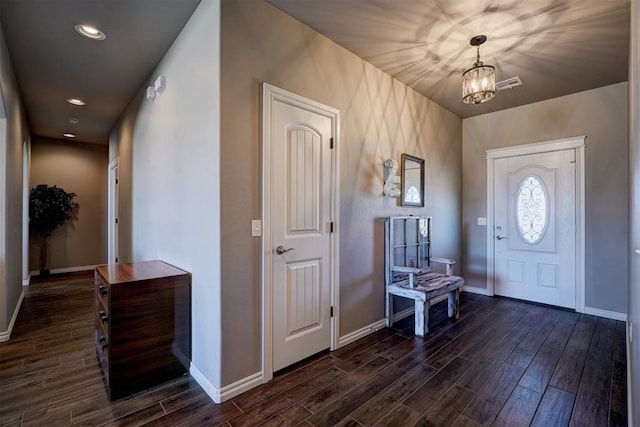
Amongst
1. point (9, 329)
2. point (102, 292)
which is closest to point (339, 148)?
point (102, 292)

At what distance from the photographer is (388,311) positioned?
10.5ft

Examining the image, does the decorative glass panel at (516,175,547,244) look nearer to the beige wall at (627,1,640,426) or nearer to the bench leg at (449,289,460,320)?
the bench leg at (449,289,460,320)

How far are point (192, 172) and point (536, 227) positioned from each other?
432cm

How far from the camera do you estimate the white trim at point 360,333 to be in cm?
276

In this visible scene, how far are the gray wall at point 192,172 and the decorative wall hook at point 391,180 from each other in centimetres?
190

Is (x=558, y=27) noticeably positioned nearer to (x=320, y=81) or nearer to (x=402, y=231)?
(x=320, y=81)

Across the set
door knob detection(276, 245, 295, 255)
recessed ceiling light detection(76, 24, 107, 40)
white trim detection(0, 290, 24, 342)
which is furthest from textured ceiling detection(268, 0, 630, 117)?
white trim detection(0, 290, 24, 342)

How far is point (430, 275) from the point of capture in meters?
3.58

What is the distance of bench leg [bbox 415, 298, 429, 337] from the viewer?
2949 mm

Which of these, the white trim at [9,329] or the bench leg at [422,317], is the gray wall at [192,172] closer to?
the white trim at [9,329]

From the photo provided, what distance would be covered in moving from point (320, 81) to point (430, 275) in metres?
2.50

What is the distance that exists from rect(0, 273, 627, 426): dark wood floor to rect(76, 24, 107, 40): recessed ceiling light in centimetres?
276

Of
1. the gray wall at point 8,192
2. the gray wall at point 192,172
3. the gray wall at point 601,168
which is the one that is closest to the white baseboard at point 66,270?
the gray wall at point 8,192

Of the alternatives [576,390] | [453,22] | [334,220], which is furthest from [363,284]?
[453,22]
